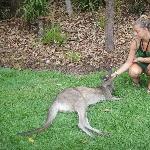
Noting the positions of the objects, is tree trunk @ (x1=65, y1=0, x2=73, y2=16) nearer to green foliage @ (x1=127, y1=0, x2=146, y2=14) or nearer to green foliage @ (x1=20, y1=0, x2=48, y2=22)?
green foliage @ (x1=20, y1=0, x2=48, y2=22)

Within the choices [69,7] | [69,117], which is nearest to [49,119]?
[69,117]

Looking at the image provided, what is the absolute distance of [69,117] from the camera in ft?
24.3

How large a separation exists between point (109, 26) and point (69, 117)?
3.86 metres

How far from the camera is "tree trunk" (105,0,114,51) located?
10.6 m

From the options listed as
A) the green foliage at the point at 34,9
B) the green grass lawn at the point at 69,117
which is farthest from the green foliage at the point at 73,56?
the green foliage at the point at 34,9

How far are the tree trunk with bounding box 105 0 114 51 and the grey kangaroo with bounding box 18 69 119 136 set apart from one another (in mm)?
2762

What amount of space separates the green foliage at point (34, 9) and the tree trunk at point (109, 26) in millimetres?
2179

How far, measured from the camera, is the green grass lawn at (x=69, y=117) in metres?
6.55

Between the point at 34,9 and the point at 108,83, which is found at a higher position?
the point at 34,9

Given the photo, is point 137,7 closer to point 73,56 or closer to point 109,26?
point 109,26

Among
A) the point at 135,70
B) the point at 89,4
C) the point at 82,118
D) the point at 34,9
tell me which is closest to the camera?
the point at 82,118

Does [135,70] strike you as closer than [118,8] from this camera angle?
Yes

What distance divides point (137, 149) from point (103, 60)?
4.54 meters

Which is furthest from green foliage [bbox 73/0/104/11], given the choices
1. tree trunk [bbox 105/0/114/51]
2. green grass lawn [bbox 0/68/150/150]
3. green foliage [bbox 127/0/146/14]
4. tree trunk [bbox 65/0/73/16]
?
green grass lawn [bbox 0/68/150/150]
